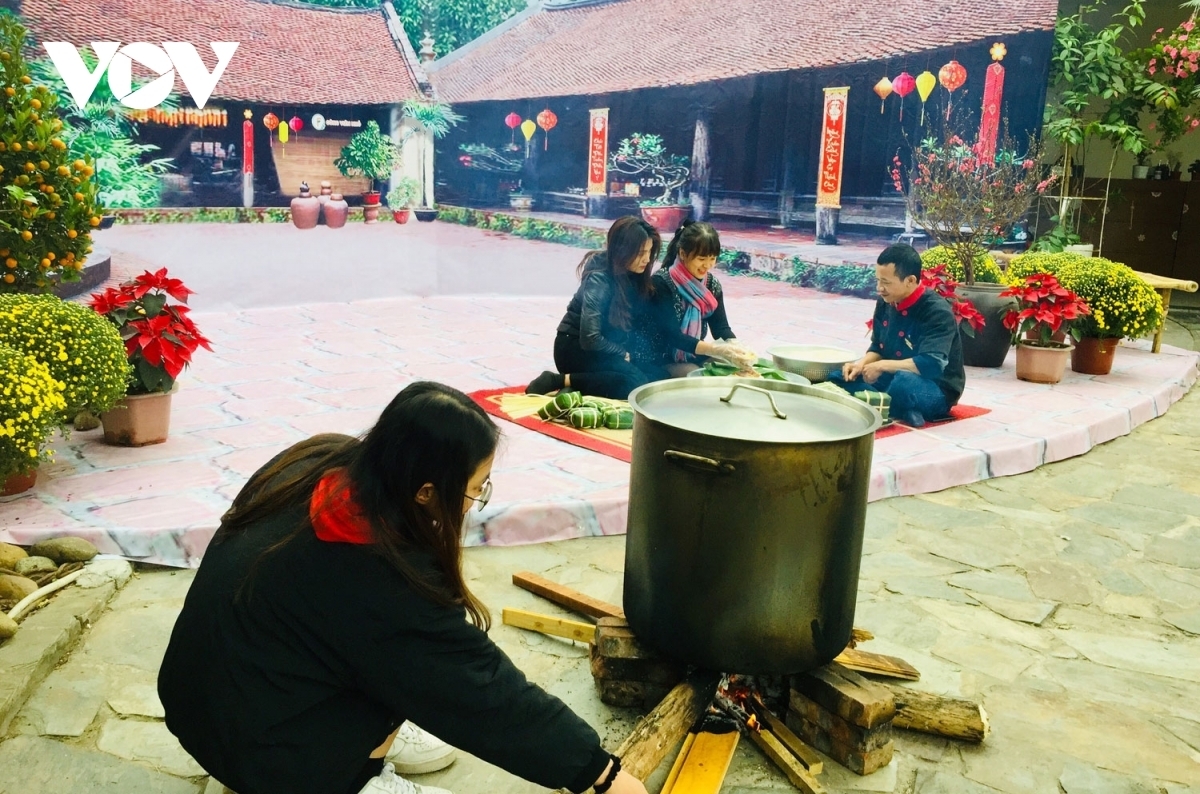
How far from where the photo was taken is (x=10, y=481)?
13.5ft

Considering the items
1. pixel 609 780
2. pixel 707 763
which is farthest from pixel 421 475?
pixel 707 763

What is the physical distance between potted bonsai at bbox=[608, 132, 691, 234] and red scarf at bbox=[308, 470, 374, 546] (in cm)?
862

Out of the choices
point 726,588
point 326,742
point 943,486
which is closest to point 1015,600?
point 943,486

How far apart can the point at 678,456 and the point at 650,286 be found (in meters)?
3.32

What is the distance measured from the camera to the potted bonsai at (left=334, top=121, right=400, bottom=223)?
8.68 meters

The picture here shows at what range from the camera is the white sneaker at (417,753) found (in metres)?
2.56

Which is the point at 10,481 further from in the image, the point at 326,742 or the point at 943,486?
the point at 943,486

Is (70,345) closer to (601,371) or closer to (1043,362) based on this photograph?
(601,371)

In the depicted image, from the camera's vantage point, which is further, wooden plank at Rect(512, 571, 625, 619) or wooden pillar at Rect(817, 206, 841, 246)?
wooden pillar at Rect(817, 206, 841, 246)

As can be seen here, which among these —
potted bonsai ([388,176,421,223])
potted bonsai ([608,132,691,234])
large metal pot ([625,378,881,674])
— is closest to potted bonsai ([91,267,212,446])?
large metal pot ([625,378,881,674])

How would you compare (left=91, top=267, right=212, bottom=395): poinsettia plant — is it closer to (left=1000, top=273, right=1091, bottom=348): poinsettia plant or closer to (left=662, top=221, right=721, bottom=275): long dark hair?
(left=662, top=221, right=721, bottom=275): long dark hair

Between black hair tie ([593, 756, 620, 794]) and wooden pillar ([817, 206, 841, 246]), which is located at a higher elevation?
wooden pillar ([817, 206, 841, 246])

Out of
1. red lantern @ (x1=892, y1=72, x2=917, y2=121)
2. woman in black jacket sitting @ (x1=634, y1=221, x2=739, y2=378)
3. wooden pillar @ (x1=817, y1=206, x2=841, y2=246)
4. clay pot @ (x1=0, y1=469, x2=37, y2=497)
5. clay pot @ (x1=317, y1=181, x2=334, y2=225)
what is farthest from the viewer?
wooden pillar @ (x1=817, y1=206, x2=841, y2=246)

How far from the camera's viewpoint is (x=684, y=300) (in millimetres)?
5758
